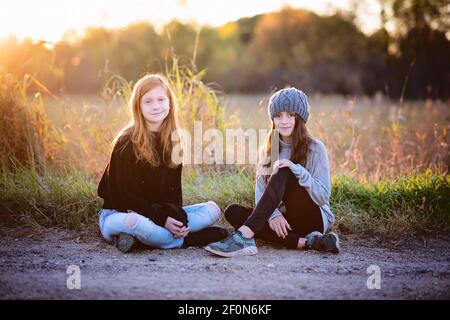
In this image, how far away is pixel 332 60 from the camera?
19.6 metres

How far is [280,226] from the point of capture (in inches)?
128

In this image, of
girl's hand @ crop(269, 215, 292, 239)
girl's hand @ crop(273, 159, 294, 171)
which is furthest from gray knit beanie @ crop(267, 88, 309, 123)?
girl's hand @ crop(269, 215, 292, 239)

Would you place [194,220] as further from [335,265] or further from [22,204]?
[22,204]

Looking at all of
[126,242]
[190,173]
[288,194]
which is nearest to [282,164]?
[288,194]

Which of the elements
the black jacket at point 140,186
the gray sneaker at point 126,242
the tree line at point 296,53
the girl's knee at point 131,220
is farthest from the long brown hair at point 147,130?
the tree line at point 296,53

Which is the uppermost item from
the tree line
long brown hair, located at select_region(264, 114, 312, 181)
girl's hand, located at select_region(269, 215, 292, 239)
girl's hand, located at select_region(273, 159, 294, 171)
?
the tree line

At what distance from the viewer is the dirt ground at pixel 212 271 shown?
2416mm

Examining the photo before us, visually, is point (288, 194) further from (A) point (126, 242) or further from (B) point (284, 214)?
(A) point (126, 242)

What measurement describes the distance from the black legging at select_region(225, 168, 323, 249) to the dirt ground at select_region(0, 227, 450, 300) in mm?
120

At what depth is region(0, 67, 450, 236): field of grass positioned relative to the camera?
385 cm

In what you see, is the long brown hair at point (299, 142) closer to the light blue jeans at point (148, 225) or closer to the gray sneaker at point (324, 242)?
the gray sneaker at point (324, 242)

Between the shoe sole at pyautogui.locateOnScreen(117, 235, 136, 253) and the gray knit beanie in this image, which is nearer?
the shoe sole at pyautogui.locateOnScreen(117, 235, 136, 253)

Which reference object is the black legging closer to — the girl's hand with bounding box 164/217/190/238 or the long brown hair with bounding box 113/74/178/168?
the girl's hand with bounding box 164/217/190/238

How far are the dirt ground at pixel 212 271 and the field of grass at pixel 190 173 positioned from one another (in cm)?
26
